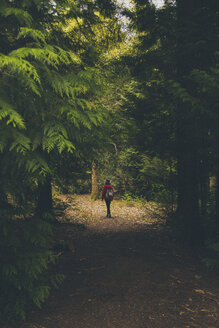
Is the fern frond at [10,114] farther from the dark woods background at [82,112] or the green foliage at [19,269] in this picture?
the green foliage at [19,269]

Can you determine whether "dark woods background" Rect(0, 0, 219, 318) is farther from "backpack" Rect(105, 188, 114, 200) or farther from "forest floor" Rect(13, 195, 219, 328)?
"backpack" Rect(105, 188, 114, 200)

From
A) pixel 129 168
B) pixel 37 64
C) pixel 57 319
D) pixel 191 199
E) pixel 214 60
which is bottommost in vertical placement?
pixel 57 319

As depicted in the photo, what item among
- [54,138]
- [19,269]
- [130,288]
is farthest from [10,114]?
[130,288]

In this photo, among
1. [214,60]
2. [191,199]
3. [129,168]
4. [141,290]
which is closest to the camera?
[141,290]

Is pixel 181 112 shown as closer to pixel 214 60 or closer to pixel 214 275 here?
pixel 214 60

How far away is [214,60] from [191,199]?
4010 millimetres

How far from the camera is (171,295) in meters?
5.19

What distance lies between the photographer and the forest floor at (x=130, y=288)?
175 inches

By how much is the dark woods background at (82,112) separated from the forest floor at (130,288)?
54 centimetres

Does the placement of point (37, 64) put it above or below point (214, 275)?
above

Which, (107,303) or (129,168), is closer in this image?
(107,303)

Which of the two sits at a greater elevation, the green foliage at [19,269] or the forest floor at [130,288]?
the green foliage at [19,269]

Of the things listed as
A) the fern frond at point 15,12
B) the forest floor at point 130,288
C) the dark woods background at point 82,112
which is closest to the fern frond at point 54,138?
the dark woods background at point 82,112

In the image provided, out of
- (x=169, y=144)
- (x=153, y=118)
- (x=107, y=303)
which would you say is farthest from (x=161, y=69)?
(x=107, y=303)
